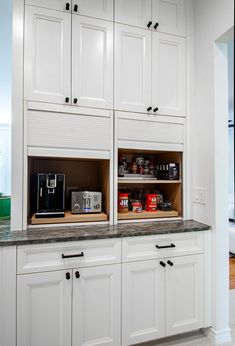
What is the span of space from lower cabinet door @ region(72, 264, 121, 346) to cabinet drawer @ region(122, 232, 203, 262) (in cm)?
13

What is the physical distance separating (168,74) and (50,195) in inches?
54.3

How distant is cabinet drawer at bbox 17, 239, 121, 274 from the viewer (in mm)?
1422

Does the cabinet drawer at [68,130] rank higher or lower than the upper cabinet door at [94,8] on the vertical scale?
lower

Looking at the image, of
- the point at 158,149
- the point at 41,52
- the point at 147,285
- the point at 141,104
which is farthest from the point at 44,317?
the point at 41,52

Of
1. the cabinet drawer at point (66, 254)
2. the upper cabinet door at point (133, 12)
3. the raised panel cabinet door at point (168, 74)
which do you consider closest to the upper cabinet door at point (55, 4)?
the upper cabinet door at point (133, 12)

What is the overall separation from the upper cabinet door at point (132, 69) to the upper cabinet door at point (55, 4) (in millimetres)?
387

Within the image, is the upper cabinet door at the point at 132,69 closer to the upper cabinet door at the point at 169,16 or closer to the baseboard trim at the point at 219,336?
the upper cabinet door at the point at 169,16

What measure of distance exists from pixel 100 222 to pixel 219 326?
1.20 metres

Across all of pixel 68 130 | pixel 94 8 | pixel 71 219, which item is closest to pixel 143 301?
pixel 71 219

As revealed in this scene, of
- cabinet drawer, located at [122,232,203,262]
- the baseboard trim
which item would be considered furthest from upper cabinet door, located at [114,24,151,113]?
the baseboard trim

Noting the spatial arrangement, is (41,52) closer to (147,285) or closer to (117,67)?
(117,67)

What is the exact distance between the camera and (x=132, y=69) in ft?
6.11

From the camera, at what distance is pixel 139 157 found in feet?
7.35

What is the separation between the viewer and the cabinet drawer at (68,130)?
1.63 metres
